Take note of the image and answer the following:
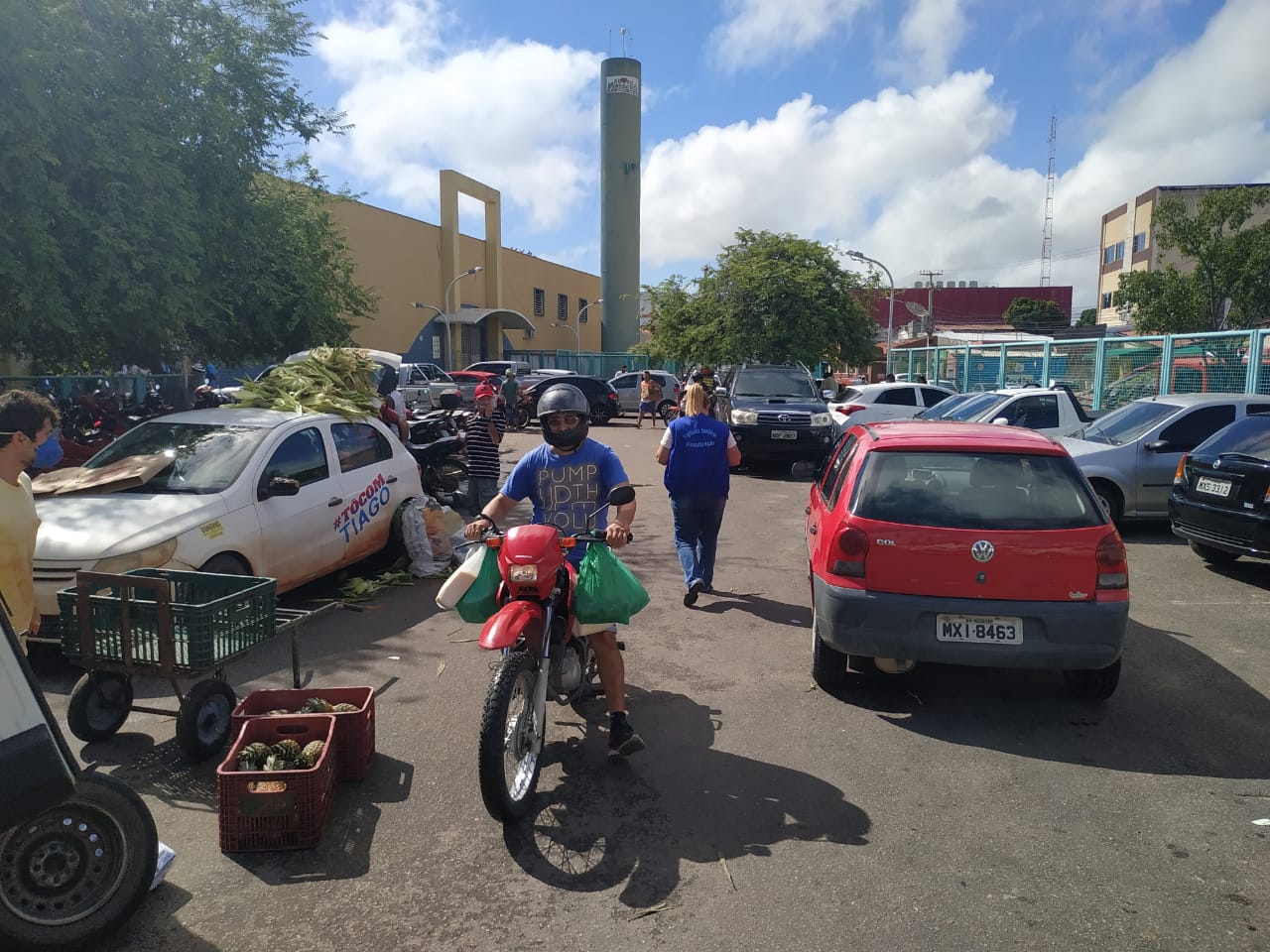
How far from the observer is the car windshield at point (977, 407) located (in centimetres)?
1324

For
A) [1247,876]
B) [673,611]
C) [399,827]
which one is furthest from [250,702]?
[1247,876]

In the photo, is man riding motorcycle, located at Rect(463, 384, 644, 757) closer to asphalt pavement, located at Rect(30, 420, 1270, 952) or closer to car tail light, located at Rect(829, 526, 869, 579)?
asphalt pavement, located at Rect(30, 420, 1270, 952)

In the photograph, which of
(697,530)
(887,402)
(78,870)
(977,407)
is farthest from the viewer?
(887,402)

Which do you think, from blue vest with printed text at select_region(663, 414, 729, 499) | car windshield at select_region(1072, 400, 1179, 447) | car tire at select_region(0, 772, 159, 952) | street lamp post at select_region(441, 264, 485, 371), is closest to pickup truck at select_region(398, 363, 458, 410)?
street lamp post at select_region(441, 264, 485, 371)

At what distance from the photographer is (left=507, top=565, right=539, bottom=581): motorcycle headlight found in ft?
12.8

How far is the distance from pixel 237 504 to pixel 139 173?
5677 mm

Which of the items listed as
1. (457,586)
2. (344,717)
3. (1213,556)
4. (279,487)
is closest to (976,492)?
(457,586)

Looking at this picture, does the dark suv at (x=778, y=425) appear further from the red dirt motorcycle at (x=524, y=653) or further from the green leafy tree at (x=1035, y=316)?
the green leafy tree at (x=1035, y=316)

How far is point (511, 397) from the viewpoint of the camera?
22.9 m

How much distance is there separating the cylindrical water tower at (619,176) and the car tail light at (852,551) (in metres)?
54.9

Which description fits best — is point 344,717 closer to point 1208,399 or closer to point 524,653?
point 524,653

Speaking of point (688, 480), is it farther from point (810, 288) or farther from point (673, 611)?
point (810, 288)

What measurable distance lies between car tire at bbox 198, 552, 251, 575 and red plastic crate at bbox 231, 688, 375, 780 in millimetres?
1831

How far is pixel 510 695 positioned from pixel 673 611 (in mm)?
3641
